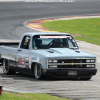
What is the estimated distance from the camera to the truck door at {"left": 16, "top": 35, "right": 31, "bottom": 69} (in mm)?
12305

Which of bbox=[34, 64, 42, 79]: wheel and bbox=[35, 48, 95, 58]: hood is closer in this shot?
bbox=[35, 48, 95, 58]: hood

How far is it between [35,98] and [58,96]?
69 centimetres

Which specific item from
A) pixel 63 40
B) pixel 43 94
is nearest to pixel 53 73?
pixel 63 40

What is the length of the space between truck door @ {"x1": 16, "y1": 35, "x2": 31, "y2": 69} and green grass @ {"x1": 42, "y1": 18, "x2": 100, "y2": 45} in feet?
46.4

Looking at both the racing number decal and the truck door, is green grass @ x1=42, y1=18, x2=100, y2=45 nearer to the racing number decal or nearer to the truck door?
the truck door

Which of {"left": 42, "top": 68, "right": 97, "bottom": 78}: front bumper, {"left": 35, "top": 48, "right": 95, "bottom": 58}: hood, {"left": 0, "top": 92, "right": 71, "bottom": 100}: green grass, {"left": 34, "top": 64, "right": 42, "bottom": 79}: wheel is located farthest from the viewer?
{"left": 34, "top": 64, "right": 42, "bottom": 79}: wheel

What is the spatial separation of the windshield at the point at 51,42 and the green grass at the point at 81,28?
13807mm

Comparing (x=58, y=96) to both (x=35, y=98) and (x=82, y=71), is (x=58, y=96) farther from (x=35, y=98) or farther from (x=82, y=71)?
(x=82, y=71)

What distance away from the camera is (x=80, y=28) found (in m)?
35.1

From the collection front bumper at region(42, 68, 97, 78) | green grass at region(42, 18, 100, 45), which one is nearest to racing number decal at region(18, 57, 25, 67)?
front bumper at region(42, 68, 97, 78)

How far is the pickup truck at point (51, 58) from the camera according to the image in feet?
37.4

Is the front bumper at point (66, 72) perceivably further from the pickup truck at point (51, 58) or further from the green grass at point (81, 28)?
the green grass at point (81, 28)

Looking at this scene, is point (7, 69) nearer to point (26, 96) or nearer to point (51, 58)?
point (51, 58)

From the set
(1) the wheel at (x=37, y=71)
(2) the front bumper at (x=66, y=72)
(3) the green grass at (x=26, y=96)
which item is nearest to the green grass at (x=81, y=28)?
(2) the front bumper at (x=66, y=72)
